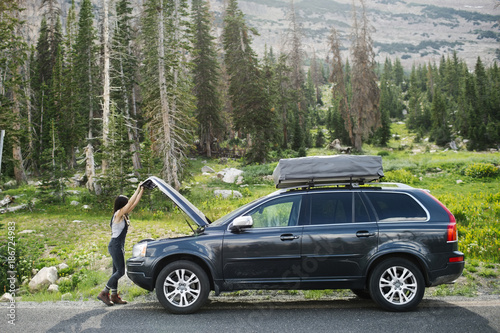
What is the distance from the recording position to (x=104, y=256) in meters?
10.9

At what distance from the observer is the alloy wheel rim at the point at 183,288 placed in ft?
19.3

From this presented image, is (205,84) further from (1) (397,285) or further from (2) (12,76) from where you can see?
(1) (397,285)

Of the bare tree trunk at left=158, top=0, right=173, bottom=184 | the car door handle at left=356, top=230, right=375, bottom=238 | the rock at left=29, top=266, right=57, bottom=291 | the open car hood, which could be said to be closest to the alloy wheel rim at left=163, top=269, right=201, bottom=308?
the open car hood

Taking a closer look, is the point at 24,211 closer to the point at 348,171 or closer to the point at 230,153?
the point at 348,171

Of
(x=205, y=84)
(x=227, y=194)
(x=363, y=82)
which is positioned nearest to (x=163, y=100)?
(x=227, y=194)

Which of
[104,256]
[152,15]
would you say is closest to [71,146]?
[152,15]

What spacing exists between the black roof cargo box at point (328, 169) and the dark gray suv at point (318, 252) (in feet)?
1.03

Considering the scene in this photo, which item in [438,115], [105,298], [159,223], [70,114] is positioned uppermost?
[438,115]

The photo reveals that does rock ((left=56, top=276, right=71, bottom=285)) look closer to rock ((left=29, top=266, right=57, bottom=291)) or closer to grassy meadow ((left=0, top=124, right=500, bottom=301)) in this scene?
grassy meadow ((left=0, top=124, right=500, bottom=301))

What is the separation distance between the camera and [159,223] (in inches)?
627

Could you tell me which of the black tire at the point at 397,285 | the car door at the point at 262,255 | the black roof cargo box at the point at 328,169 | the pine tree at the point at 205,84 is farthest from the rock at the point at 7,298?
the pine tree at the point at 205,84

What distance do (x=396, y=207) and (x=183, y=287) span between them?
369cm

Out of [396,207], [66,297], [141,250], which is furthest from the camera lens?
[66,297]

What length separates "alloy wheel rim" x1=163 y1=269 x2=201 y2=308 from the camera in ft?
19.3
